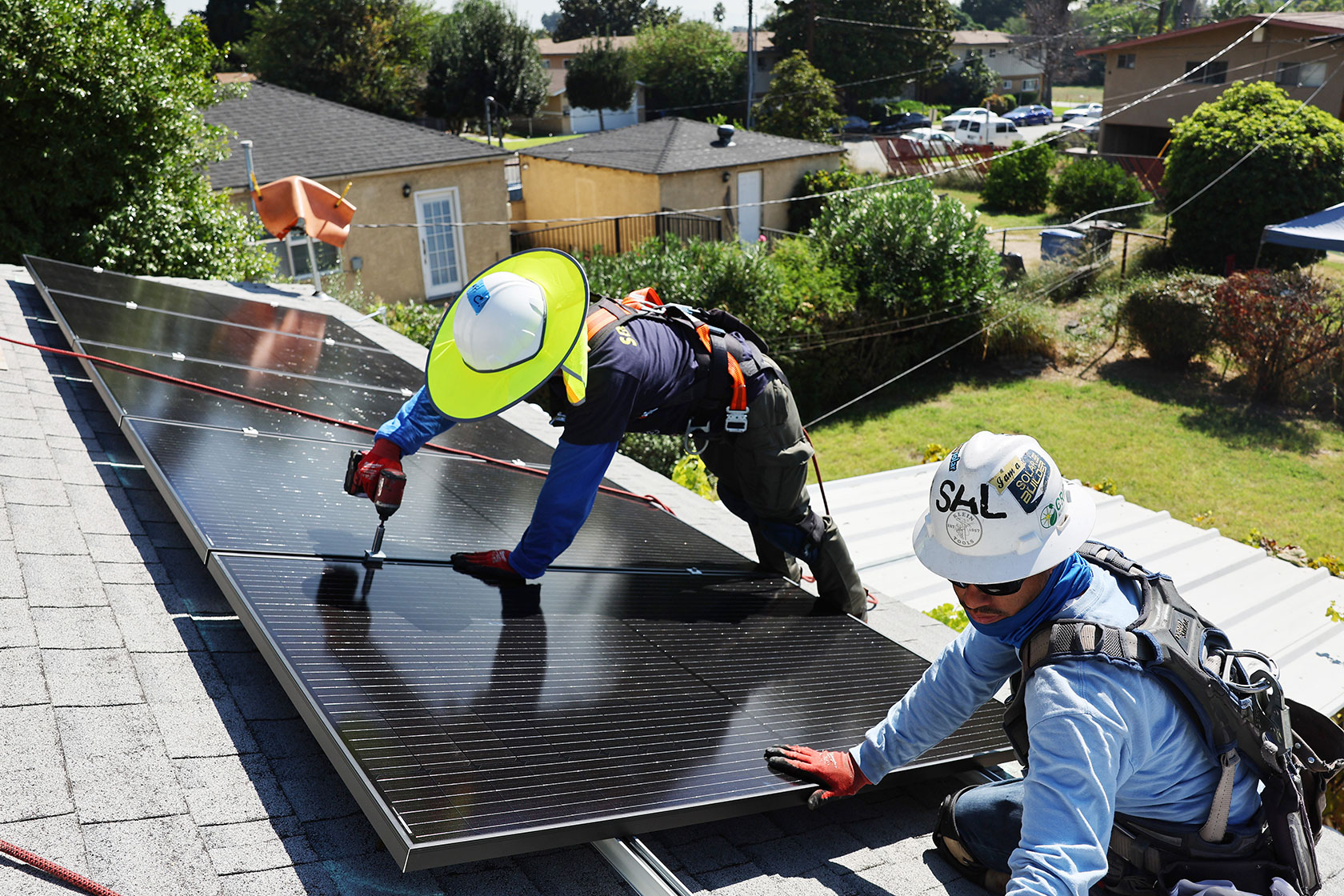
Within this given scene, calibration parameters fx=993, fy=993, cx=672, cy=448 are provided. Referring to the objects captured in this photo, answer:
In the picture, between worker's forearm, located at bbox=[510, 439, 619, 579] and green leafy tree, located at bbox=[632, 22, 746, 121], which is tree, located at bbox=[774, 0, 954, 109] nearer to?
green leafy tree, located at bbox=[632, 22, 746, 121]

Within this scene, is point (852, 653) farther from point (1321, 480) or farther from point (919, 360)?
point (919, 360)

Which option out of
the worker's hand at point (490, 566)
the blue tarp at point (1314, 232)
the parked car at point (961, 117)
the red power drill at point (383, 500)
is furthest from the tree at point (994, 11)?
the red power drill at point (383, 500)

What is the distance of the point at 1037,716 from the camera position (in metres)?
2.65

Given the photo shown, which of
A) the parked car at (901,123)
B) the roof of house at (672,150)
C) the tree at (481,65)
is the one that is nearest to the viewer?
the roof of house at (672,150)

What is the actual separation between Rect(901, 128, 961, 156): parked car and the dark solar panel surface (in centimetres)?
4461

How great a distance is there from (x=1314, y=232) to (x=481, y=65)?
41.1 metres

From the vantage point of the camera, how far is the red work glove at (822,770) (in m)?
3.29

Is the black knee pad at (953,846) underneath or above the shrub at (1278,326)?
above

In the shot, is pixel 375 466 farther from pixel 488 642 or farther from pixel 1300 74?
pixel 1300 74

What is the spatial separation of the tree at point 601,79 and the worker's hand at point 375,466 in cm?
6000

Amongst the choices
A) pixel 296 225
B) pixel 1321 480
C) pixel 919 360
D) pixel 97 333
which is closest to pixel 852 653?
pixel 97 333

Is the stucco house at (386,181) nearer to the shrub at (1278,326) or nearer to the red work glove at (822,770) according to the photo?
the shrub at (1278,326)

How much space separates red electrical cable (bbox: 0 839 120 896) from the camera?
230cm

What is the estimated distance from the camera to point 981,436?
2859 mm
